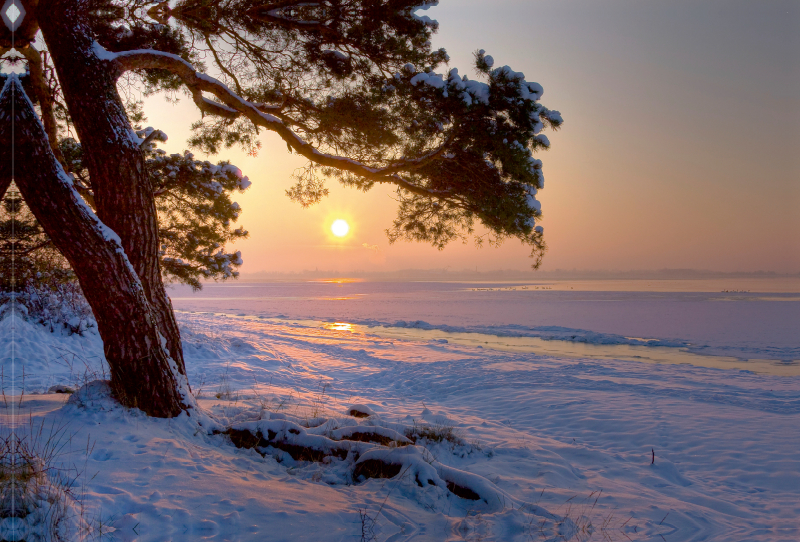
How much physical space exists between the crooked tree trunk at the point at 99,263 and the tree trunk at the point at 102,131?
407 mm

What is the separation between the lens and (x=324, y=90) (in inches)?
264

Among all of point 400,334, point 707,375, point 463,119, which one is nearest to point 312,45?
point 463,119

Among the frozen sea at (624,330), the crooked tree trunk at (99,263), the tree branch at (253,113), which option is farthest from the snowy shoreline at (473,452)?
the tree branch at (253,113)

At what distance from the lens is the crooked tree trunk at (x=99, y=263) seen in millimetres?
4023

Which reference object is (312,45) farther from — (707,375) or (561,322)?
(561,322)

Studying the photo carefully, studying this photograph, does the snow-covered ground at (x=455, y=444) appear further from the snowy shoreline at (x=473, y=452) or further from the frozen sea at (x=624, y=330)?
the frozen sea at (x=624, y=330)

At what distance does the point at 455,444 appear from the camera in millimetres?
5895

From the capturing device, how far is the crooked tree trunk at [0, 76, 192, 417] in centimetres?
402

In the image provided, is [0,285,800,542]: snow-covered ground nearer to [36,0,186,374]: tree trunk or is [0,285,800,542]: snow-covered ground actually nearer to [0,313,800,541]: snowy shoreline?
[0,313,800,541]: snowy shoreline

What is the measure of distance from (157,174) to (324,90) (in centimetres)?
512

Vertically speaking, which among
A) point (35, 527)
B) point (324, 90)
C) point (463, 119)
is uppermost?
point (324, 90)

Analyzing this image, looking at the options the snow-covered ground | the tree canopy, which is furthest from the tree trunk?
the snow-covered ground

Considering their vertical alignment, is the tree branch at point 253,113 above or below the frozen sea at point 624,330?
above

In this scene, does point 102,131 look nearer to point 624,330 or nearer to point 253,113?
point 253,113
